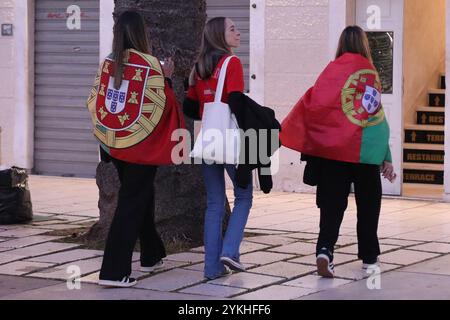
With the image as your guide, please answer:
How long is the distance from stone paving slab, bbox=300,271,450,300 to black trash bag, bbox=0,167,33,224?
4.18 m

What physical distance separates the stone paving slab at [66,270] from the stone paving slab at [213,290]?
0.99m

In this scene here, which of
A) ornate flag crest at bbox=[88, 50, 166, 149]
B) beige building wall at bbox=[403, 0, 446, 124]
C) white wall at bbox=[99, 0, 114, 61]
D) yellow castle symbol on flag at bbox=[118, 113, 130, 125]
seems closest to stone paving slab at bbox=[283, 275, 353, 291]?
ornate flag crest at bbox=[88, 50, 166, 149]

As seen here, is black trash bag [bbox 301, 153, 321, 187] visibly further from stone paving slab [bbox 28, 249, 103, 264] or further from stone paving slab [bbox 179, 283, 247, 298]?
stone paving slab [bbox 28, 249, 103, 264]

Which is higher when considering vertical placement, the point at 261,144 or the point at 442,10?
the point at 442,10

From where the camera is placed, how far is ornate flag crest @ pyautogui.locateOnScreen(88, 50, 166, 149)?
291 inches

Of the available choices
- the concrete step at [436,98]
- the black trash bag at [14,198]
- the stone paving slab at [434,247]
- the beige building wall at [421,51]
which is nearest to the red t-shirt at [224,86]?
the stone paving slab at [434,247]

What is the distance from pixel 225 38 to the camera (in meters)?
7.59

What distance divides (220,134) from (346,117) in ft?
3.03

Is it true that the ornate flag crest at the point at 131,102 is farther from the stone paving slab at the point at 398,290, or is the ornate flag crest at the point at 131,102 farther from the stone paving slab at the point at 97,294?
the stone paving slab at the point at 398,290

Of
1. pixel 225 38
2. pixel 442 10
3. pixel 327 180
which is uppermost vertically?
pixel 442 10

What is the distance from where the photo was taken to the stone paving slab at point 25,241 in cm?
921

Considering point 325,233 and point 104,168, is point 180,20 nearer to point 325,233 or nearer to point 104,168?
point 104,168
